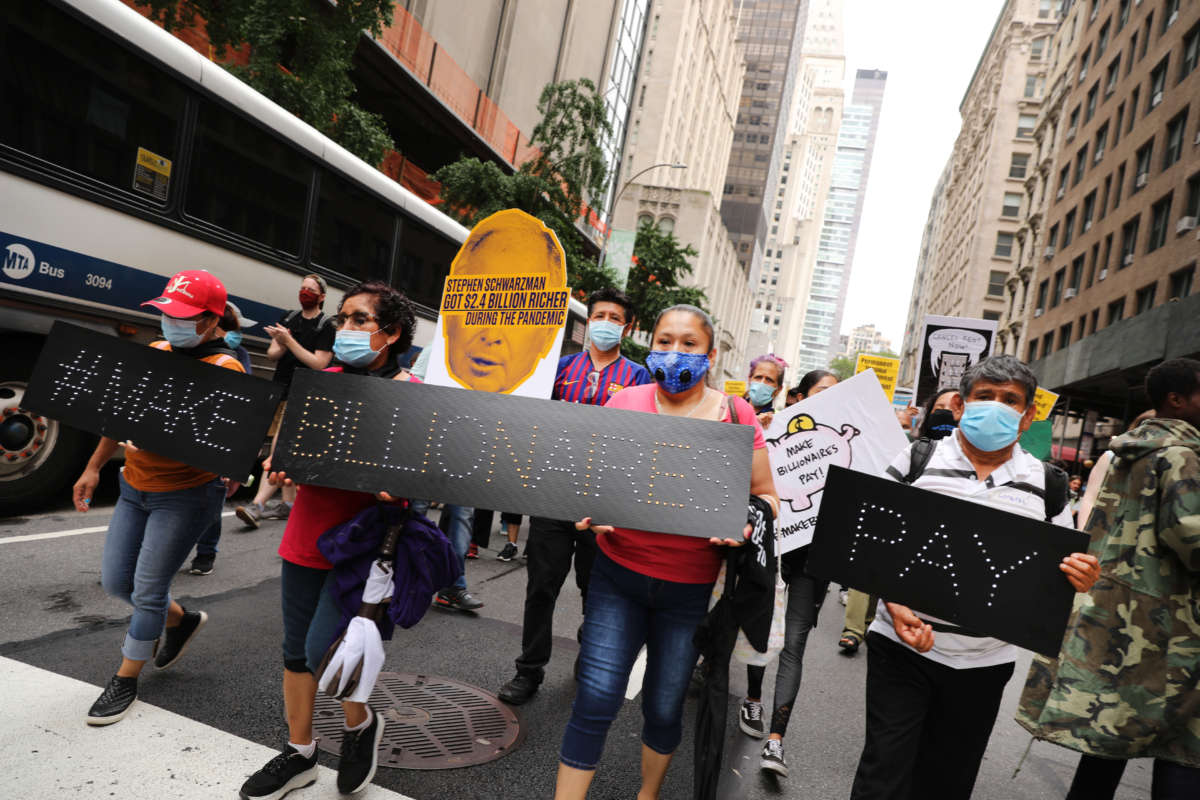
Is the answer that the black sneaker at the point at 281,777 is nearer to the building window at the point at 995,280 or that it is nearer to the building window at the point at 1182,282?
the building window at the point at 1182,282

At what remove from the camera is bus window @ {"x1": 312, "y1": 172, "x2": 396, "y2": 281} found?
28.5 ft

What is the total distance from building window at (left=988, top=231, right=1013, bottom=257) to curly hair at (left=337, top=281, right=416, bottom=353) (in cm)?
6071

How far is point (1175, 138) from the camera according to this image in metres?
26.4

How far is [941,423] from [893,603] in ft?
7.43

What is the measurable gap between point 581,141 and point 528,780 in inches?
602

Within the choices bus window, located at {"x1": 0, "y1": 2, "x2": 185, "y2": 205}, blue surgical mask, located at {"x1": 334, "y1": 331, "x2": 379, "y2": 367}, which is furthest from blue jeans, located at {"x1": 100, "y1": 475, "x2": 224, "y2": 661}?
bus window, located at {"x1": 0, "y1": 2, "x2": 185, "y2": 205}

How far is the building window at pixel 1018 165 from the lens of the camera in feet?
187

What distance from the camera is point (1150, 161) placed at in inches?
1107

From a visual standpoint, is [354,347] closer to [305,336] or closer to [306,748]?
[306,748]

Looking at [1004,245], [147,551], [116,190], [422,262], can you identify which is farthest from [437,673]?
[1004,245]

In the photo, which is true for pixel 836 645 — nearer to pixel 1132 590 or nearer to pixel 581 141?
pixel 1132 590

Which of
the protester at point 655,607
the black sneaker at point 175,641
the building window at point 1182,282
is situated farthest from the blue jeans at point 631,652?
the building window at point 1182,282

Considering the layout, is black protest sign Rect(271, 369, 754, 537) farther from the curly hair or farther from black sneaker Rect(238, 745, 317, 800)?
black sneaker Rect(238, 745, 317, 800)

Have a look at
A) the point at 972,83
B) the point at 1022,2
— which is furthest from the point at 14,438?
the point at 972,83
